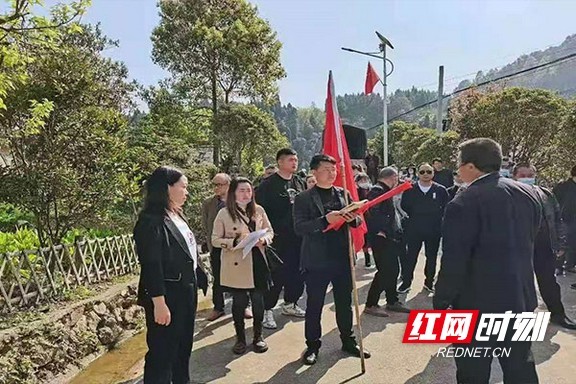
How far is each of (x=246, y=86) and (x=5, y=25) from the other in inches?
530

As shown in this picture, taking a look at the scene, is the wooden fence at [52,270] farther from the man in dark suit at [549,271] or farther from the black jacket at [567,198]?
the black jacket at [567,198]

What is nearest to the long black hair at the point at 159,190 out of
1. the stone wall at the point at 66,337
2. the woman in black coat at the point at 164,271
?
the woman in black coat at the point at 164,271

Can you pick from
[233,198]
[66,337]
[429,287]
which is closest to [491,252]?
[233,198]

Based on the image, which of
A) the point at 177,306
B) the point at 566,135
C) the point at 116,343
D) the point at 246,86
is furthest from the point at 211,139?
the point at 177,306

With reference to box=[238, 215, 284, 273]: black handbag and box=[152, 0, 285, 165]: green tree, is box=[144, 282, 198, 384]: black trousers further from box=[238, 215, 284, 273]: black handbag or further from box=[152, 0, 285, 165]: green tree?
box=[152, 0, 285, 165]: green tree

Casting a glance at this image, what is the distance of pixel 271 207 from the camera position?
196 inches

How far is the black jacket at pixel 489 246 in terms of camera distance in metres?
2.56

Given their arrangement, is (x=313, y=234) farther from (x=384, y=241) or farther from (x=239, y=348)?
(x=384, y=241)

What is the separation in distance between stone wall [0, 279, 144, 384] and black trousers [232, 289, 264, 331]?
131 cm

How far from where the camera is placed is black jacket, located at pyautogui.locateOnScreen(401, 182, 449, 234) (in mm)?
5629

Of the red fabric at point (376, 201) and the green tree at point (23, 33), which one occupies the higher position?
the green tree at point (23, 33)

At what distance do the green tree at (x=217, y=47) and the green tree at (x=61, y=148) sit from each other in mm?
10703

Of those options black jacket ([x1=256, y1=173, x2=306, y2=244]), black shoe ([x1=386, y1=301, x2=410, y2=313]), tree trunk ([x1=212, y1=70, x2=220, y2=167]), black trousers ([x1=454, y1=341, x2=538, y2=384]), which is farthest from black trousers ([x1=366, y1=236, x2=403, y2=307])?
tree trunk ([x1=212, y1=70, x2=220, y2=167])

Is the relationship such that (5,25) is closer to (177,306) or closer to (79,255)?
(79,255)
